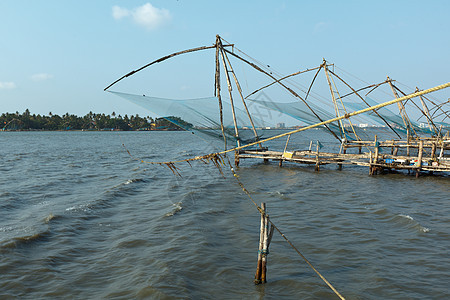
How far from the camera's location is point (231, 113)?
14.3 metres

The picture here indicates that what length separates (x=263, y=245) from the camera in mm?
4875

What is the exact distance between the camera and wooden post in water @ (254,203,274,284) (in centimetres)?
482

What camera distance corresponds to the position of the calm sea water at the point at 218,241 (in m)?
5.33

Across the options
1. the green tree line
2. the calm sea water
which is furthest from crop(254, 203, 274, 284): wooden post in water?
the green tree line

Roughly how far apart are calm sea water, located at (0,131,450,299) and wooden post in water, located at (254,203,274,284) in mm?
181

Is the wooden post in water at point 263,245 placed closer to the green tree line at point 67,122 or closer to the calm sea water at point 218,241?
the calm sea water at point 218,241

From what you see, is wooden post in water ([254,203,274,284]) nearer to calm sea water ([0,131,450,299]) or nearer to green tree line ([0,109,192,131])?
calm sea water ([0,131,450,299])

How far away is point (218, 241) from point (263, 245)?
271cm

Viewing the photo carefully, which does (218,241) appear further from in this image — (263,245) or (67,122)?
(67,122)

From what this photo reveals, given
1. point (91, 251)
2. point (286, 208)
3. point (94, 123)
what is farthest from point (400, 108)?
point (94, 123)

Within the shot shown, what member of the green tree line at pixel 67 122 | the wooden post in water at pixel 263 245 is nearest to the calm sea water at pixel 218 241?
the wooden post in water at pixel 263 245

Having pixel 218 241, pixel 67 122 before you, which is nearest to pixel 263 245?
pixel 218 241

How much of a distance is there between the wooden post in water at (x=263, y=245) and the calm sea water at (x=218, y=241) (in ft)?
0.59

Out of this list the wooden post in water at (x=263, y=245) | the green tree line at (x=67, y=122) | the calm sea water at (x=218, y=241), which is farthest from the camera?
the green tree line at (x=67, y=122)
